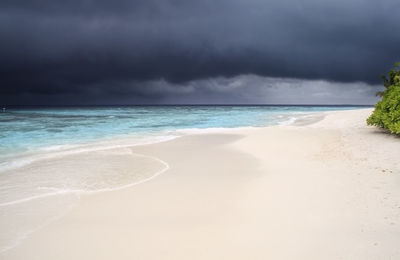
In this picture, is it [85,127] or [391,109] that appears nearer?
[391,109]

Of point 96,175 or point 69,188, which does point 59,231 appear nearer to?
point 69,188

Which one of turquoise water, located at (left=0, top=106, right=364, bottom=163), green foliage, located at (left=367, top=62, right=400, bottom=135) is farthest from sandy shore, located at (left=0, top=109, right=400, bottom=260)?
turquoise water, located at (left=0, top=106, right=364, bottom=163)

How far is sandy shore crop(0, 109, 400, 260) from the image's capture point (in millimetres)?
3783

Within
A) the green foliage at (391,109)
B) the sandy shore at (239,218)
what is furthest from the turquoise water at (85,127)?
the green foliage at (391,109)

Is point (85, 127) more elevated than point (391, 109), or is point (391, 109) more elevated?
point (391, 109)

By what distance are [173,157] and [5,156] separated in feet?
27.3

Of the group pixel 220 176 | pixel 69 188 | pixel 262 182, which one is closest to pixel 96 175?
pixel 69 188

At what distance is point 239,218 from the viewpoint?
15.8 ft

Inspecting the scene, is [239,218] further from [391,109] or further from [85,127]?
[85,127]

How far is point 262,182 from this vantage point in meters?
7.04

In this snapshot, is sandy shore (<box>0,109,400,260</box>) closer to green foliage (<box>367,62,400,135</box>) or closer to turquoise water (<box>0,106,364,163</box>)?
green foliage (<box>367,62,400,135</box>)

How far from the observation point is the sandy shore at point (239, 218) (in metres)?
3.78

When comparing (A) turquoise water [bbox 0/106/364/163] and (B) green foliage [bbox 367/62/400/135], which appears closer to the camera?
(B) green foliage [bbox 367/62/400/135]

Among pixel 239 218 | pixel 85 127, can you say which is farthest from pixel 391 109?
pixel 85 127
